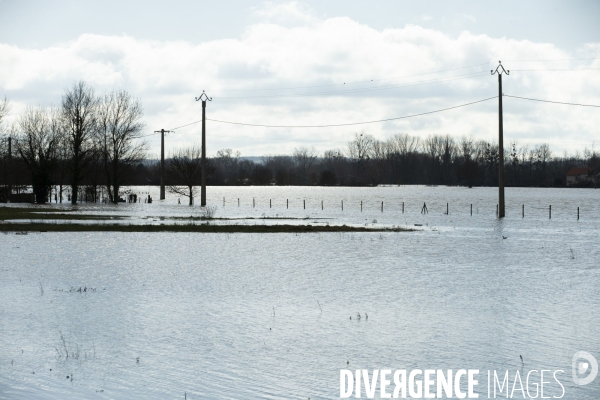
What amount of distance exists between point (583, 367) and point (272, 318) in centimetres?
588

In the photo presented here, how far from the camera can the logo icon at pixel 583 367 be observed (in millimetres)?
9867

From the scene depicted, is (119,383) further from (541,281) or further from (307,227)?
(307,227)

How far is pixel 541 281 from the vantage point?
19.3 metres

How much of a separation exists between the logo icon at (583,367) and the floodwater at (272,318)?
6.7 inches

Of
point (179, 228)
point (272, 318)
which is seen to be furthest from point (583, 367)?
point (179, 228)

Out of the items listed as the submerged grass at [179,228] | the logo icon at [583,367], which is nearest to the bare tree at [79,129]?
the submerged grass at [179,228]

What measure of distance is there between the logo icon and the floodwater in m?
0.17

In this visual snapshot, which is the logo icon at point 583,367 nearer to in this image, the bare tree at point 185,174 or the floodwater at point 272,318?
the floodwater at point 272,318

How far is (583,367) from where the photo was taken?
10.4 m

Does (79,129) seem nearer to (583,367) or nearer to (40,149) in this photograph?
(40,149)

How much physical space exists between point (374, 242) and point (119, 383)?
73.7ft

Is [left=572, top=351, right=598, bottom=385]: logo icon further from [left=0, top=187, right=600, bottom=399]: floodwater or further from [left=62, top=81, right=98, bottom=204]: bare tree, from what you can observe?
[left=62, top=81, right=98, bottom=204]: bare tree

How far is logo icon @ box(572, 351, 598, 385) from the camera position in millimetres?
9867

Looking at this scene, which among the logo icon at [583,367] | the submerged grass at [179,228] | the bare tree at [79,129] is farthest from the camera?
the bare tree at [79,129]
